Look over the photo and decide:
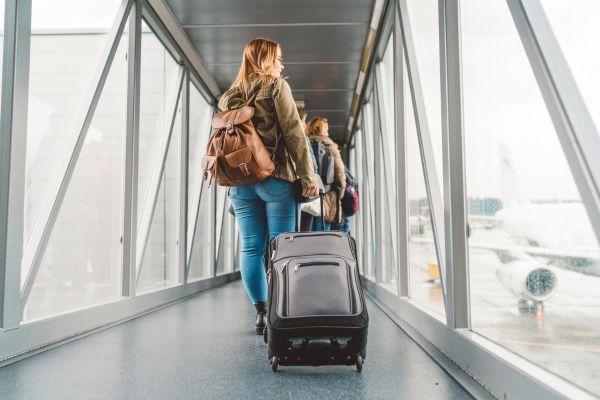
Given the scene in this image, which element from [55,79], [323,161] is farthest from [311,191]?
[55,79]

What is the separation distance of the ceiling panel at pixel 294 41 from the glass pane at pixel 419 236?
175cm

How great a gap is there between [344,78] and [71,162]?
14.4 ft

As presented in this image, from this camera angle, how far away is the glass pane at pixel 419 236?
291cm

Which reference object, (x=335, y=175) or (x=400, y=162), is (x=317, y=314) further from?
(x=335, y=175)

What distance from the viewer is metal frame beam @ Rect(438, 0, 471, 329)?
2176 mm

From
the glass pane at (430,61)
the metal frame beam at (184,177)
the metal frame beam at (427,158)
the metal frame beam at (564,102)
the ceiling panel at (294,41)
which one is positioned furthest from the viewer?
the metal frame beam at (184,177)

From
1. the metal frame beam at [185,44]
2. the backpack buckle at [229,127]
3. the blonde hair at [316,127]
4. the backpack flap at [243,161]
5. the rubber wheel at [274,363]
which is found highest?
the metal frame beam at [185,44]


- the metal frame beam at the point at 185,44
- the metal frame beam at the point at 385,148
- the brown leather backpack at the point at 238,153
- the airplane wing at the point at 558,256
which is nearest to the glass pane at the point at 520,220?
the airplane wing at the point at 558,256

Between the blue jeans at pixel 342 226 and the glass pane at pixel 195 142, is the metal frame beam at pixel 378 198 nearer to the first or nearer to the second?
the blue jeans at pixel 342 226

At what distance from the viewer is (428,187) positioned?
2.71 m

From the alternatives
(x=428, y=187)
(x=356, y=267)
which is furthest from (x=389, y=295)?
(x=356, y=267)

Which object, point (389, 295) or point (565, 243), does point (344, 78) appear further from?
point (565, 243)

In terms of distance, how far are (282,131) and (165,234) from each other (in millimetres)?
2788

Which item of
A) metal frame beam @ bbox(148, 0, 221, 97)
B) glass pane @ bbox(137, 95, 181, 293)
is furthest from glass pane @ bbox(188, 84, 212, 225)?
glass pane @ bbox(137, 95, 181, 293)
